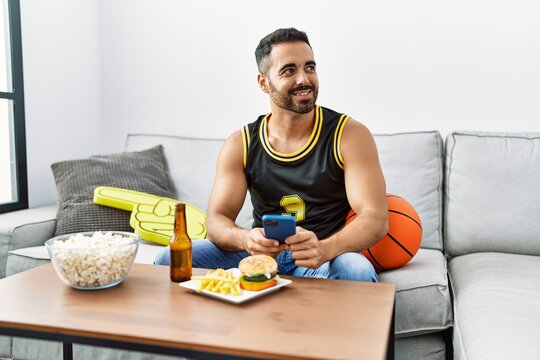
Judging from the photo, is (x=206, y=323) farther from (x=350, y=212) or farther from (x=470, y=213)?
(x=470, y=213)

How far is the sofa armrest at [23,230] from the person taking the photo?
2158 mm

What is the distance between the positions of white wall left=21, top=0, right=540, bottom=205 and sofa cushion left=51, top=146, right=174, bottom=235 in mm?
410

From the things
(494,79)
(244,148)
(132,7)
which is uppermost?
(132,7)

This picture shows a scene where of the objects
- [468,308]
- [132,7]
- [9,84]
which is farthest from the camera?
[132,7]

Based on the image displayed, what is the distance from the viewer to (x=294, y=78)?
1.91 meters

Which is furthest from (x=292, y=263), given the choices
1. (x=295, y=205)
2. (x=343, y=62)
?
(x=343, y=62)

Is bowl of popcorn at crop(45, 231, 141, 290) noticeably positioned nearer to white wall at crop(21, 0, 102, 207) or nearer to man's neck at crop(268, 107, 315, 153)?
man's neck at crop(268, 107, 315, 153)

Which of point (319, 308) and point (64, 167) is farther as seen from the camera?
point (64, 167)

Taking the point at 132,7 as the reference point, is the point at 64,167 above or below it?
below

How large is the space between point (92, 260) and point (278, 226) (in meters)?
0.46

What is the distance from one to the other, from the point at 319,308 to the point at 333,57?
1770mm

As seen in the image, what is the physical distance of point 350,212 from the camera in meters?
1.91

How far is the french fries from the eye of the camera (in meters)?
1.30

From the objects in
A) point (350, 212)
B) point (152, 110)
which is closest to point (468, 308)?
point (350, 212)
